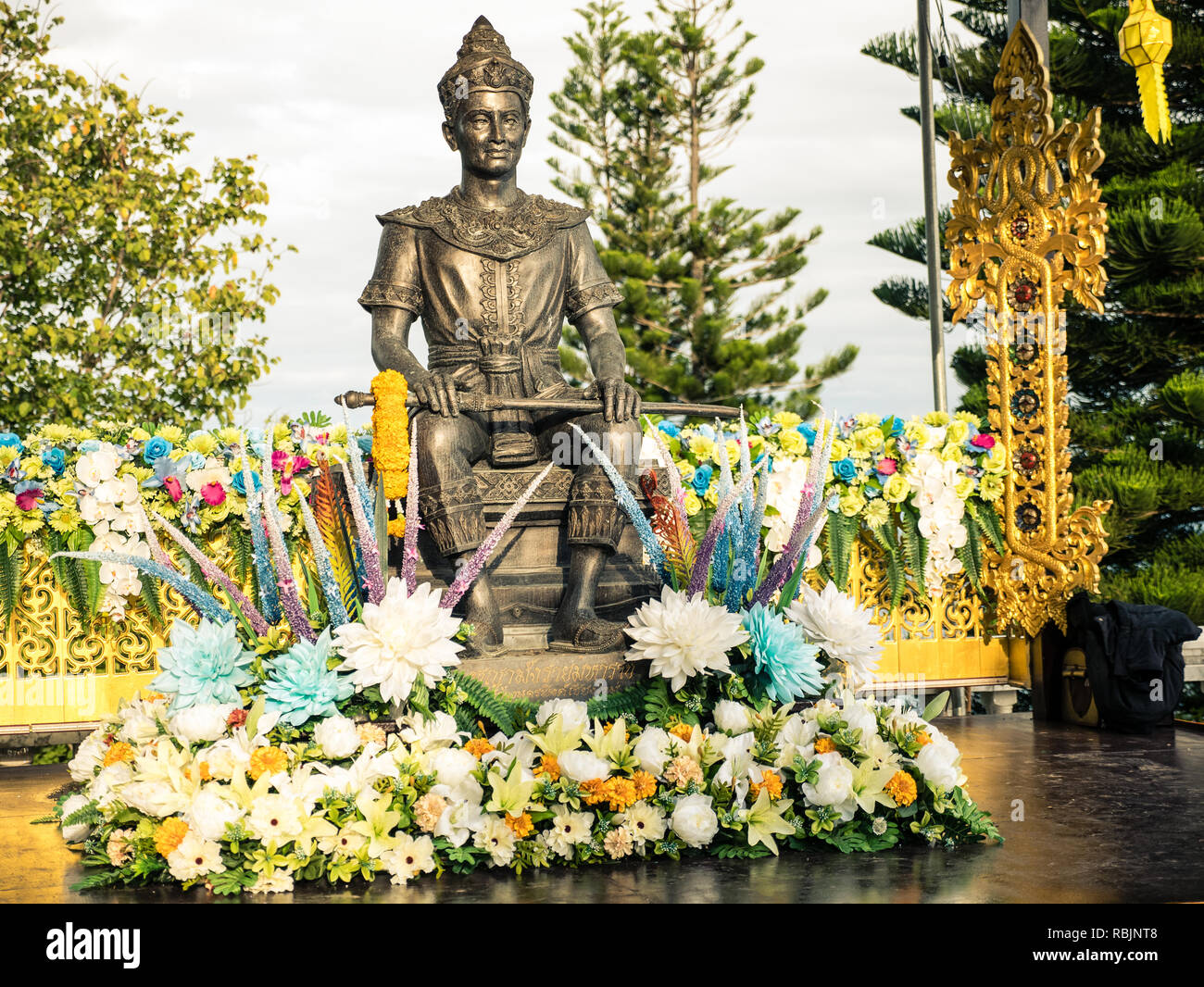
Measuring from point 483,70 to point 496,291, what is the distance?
83 cm

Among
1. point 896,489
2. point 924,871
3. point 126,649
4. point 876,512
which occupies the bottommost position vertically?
point 924,871

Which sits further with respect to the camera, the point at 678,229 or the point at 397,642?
the point at 678,229

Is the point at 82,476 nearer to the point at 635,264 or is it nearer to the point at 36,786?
the point at 36,786

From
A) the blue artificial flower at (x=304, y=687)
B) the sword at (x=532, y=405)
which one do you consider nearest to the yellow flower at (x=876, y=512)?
the sword at (x=532, y=405)

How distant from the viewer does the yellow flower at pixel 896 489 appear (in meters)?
6.42

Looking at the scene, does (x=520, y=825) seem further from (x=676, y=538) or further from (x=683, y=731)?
(x=676, y=538)

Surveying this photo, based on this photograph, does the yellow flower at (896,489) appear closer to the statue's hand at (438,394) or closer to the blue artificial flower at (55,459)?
the statue's hand at (438,394)

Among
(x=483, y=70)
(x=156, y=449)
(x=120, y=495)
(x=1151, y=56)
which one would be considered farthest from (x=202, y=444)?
(x=1151, y=56)

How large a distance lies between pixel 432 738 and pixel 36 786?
2.30 m

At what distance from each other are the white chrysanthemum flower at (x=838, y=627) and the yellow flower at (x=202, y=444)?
10.4 feet

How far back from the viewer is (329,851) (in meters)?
3.39

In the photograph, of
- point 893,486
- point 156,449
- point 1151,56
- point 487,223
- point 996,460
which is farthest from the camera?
point 996,460

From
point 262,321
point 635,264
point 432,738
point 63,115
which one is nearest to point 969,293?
point 432,738

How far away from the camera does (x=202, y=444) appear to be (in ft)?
20.4
